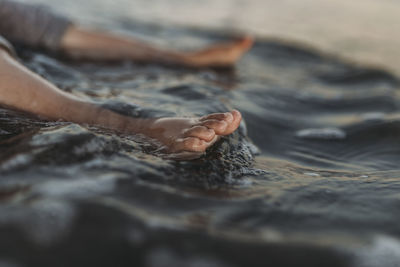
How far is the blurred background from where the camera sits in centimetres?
514

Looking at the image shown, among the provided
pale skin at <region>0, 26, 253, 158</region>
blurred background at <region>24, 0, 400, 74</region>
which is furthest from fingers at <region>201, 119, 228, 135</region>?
blurred background at <region>24, 0, 400, 74</region>

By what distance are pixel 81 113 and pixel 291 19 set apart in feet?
19.2

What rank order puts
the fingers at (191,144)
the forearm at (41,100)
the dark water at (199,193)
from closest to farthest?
1. the dark water at (199,193)
2. the fingers at (191,144)
3. the forearm at (41,100)

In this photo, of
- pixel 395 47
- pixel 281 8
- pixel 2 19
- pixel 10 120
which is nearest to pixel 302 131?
pixel 10 120

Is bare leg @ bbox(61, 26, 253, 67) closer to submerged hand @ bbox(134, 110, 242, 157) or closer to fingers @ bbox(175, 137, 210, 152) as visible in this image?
submerged hand @ bbox(134, 110, 242, 157)

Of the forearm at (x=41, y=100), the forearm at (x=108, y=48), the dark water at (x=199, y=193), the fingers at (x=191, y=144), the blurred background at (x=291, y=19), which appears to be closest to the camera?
the dark water at (x=199, y=193)

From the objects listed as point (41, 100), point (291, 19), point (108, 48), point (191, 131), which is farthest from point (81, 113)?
point (291, 19)

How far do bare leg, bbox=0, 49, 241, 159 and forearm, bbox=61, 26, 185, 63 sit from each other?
1.39 metres

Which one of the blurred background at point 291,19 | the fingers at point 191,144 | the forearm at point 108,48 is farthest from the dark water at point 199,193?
the blurred background at point 291,19

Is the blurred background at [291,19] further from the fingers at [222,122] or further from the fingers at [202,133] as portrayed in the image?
the fingers at [202,133]

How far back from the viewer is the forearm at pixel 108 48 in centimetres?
321

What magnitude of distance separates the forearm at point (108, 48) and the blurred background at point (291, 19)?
1.59 m

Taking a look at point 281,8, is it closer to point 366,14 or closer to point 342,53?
point 366,14

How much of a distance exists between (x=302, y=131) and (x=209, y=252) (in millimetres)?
1555
